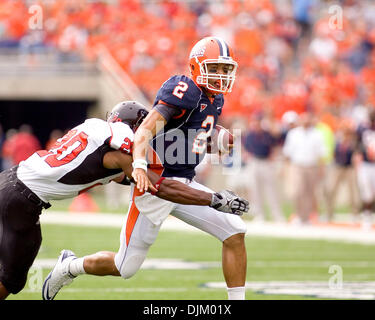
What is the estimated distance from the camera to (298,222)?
45.3ft

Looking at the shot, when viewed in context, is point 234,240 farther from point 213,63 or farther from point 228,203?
point 213,63

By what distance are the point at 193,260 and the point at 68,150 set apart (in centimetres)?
454

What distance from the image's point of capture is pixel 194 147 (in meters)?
5.46

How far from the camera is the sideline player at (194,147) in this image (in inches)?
208

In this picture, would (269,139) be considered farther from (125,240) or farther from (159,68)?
(125,240)

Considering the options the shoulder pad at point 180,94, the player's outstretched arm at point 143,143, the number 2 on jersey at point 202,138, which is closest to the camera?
the player's outstretched arm at point 143,143

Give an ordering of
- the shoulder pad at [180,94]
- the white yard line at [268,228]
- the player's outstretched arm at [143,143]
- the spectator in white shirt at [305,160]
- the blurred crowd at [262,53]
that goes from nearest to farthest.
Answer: the player's outstretched arm at [143,143]
the shoulder pad at [180,94]
the white yard line at [268,228]
the spectator in white shirt at [305,160]
the blurred crowd at [262,53]

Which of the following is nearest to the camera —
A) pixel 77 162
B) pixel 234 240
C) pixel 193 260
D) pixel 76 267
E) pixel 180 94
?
pixel 77 162

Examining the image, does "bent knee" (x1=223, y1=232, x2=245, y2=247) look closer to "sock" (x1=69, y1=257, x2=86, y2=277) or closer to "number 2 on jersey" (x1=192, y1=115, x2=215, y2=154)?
"number 2 on jersey" (x1=192, y1=115, x2=215, y2=154)

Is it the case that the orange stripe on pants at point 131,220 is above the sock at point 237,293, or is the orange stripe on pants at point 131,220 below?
above

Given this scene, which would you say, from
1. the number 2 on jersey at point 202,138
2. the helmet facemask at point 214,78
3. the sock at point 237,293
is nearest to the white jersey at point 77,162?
the number 2 on jersey at point 202,138

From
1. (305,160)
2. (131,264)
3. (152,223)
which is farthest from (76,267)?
(305,160)

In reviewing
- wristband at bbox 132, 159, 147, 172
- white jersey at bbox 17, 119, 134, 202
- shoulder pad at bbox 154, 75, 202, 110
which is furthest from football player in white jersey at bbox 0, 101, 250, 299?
shoulder pad at bbox 154, 75, 202, 110

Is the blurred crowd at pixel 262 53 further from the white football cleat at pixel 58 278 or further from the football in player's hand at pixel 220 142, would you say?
the white football cleat at pixel 58 278
